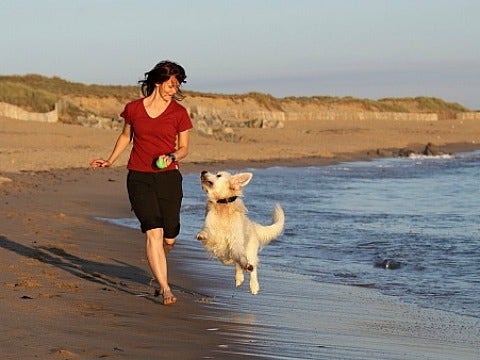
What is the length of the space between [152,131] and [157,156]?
0.17 m

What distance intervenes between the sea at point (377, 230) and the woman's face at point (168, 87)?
252 centimetres

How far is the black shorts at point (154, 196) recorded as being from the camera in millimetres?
6520

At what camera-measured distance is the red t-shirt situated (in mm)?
6523

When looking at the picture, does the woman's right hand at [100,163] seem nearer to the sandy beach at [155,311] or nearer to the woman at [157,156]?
the woman at [157,156]

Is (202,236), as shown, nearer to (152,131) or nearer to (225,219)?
(225,219)

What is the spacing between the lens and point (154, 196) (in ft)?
21.5

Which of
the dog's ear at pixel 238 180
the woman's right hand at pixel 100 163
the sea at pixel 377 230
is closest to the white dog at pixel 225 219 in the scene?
the dog's ear at pixel 238 180

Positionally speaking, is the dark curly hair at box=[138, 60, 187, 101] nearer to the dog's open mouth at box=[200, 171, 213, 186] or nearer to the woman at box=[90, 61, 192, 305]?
the woman at box=[90, 61, 192, 305]

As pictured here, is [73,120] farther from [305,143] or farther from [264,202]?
[264,202]

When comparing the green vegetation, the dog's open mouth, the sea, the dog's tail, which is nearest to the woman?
the dog's open mouth

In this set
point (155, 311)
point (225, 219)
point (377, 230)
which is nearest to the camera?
point (155, 311)

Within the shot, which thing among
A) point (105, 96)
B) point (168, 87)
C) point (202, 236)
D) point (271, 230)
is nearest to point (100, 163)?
point (168, 87)

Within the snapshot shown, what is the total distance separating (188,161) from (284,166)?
327 centimetres

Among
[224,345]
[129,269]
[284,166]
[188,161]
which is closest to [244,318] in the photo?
[224,345]
